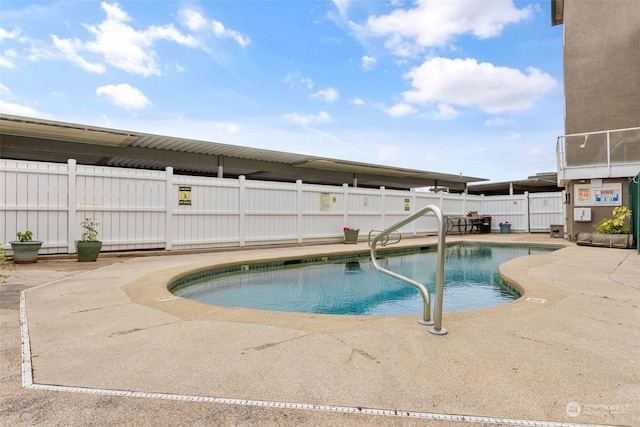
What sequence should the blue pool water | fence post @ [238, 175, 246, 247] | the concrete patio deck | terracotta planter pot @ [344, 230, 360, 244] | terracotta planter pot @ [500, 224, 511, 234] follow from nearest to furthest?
1. the concrete patio deck
2. the blue pool water
3. fence post @ [238, 175, 246, 247]
4. terracotta planter pot @ [344, 230, 360, 244]
5. terracotta planter pot @ [500, 224, 511, 234]

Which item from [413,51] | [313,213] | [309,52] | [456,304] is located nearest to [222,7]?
[309,52]

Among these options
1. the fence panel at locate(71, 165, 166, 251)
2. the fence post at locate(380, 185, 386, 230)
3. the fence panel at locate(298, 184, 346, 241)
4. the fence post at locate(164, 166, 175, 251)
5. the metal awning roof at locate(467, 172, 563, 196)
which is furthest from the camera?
the metal awning roof at locate(467, 172, 563, 196)

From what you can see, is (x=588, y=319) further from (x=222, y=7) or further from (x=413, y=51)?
(x=413, y=51)

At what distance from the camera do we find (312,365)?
7.17ft

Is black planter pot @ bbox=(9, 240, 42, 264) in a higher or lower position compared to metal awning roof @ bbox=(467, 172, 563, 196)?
lower

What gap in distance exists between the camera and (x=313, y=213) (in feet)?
38.8

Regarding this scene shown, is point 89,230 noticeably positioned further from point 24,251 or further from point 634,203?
point 634,203

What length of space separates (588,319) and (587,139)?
1001 centimetres

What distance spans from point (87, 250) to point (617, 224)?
13327mm

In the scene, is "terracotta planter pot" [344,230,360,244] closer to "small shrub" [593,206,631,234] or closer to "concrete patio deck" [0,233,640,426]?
"small shrub" [593,206,631,234]

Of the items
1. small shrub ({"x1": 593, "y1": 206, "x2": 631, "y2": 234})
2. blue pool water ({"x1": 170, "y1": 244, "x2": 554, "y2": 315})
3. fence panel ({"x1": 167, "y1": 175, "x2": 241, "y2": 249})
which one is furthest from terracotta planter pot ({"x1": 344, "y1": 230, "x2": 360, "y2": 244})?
small shrub ({"x1": 593, "y1": 206, "x2": 631, "y2": 234})

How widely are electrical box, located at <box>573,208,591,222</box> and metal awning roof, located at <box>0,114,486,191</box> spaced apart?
23.4 ft

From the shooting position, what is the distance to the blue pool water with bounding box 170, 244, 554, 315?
4.81m

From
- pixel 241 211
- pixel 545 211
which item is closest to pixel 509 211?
pixel 545 211
